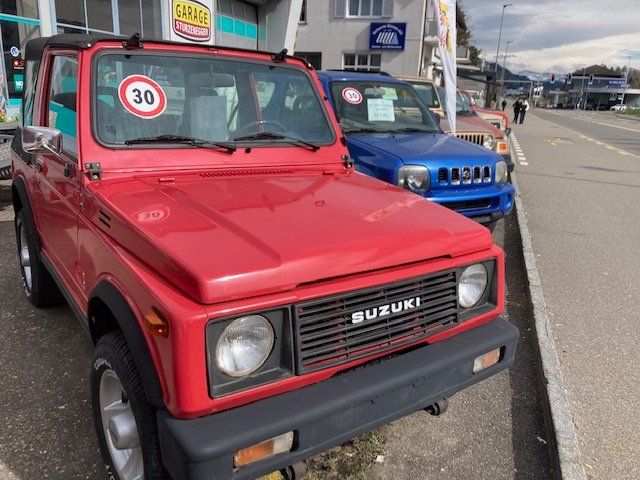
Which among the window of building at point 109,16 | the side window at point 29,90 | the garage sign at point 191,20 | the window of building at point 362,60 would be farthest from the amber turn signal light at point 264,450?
the window of building at point 362,60

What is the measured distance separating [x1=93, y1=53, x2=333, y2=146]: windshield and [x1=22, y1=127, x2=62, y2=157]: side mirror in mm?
229

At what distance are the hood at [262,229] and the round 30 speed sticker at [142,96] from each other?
1.25ft

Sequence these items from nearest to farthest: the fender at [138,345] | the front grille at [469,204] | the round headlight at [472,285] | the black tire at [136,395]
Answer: the fender at [138,345] < the black tire at [136,395] < the round headlight at [472,285] < the front grille at [469,204]

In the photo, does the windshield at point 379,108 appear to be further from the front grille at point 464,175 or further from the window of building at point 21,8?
the window of building at point 21,8

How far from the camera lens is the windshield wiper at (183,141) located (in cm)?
272

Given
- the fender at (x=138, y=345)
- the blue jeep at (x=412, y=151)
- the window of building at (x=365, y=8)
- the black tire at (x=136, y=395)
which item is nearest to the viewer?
the fender at (x=138, y=345)

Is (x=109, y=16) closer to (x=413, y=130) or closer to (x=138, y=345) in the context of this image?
(x=413, y=130)

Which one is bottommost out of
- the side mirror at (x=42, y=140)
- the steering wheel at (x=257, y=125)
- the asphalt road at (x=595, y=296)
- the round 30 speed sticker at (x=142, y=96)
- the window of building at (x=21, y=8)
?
the asphalt road at (x=595, y=296)

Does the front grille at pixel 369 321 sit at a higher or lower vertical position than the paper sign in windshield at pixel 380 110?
lower

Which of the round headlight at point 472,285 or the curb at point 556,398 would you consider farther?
the curb at point 556,398

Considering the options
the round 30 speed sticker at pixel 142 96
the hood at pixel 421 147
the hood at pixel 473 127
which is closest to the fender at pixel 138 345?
the round 30 speed sticker at pixel 142 96

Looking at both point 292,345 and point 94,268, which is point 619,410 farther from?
point 94,268

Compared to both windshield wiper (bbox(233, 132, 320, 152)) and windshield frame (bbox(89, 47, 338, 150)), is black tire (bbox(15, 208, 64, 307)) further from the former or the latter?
windshield wiper (bbox(233, 132, 320, 152))

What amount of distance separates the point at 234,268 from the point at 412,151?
381 cm
